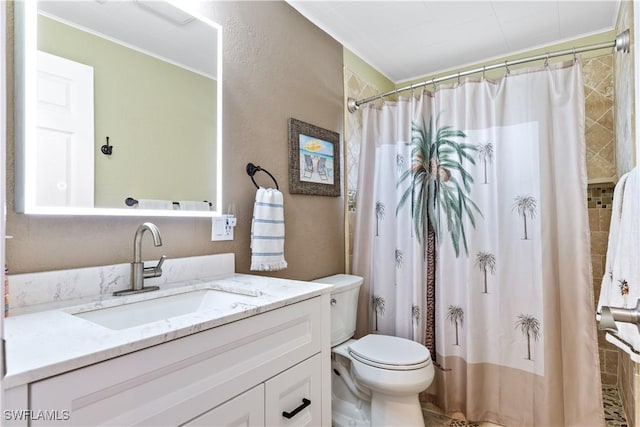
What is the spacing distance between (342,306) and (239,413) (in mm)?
1128

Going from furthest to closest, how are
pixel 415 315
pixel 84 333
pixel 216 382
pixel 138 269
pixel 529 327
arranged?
1. pixel 415 315
2. pixel 529 327
3. pixel 138 269
4. pixel 216 382
5. pixel 84 333

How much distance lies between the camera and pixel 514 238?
72.6 inches

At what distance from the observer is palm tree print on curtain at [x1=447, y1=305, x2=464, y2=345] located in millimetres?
1971

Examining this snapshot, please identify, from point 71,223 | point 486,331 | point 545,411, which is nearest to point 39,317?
point 71,223

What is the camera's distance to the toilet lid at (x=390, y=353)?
5.45 ft

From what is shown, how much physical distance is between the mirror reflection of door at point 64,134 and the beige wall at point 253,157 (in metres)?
0.07

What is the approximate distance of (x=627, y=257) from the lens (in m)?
1.21

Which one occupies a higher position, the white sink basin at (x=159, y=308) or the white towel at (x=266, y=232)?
the white towel at (x=266, y=232)

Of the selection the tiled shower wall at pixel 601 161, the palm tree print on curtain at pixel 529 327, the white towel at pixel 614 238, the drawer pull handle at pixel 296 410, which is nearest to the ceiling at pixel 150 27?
the drawer pull handle at pixel 296 410

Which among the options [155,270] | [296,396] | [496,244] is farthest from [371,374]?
[155,270]

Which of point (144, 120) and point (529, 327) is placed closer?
point (144, 120)

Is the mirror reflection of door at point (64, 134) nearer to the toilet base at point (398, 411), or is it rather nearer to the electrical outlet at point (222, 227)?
the electrical outlet at point (222, 227)

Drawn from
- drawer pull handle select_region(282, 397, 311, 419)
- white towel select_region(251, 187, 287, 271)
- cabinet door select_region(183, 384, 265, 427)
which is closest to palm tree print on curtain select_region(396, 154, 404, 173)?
white towel select_region(251, 187, 287, 271)

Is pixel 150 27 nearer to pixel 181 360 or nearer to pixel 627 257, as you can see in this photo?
pixel 181 360
